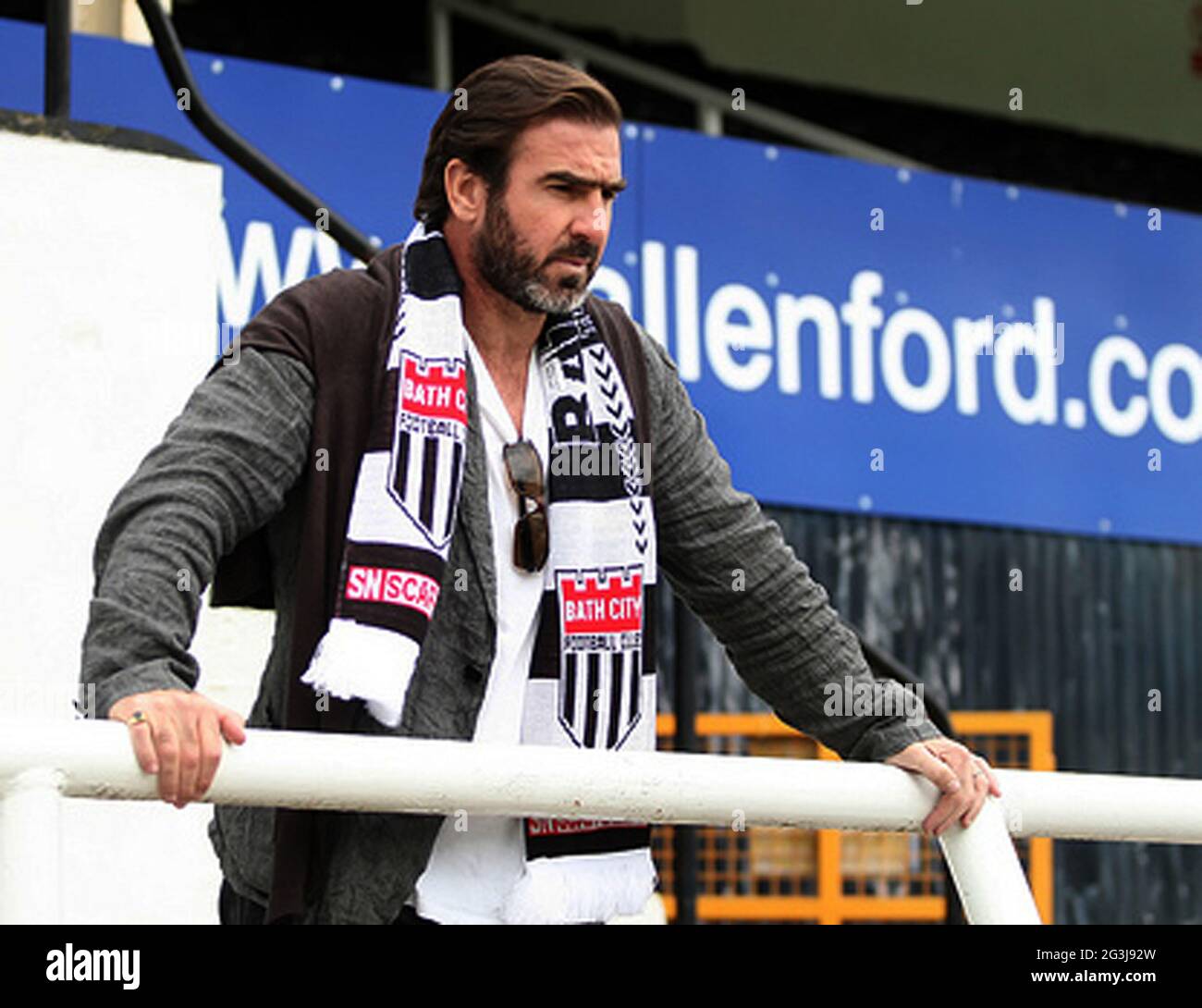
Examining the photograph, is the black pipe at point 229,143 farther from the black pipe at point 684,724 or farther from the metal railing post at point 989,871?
the metal railing post at point 989,871

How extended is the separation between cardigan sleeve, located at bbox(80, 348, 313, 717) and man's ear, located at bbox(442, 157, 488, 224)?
1.05 feet

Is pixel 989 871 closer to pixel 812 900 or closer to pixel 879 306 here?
pixel 812 900

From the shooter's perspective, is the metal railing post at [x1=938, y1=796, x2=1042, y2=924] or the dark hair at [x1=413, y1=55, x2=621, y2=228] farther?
the dark hair at [x1=413, y1=55, x2=621, y2=228]

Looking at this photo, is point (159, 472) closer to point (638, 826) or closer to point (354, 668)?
point (354, 668)

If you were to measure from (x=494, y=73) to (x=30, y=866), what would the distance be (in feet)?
3.98

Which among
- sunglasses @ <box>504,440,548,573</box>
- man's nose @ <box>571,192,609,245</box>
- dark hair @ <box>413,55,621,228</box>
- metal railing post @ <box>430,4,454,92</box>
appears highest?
metal railing post @ <box>430,4,454,92</box>

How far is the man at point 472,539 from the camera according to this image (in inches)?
95.7

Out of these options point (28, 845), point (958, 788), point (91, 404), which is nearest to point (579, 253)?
point (958, 788)

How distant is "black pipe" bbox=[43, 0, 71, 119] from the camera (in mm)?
4105

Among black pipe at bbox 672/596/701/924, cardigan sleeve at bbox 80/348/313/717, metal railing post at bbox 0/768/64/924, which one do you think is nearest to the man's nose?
cardigan sleeve at bbox 80/348/313/717

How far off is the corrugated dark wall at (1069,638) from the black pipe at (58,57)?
324cm

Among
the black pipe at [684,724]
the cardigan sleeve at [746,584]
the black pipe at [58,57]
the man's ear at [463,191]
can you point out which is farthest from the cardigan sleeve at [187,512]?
the black pipe at [684,724]

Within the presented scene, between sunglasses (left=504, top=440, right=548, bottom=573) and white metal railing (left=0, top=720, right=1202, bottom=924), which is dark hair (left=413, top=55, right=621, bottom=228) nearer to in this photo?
sunglasses (left=504, top=440, right=548, bottom=573)
